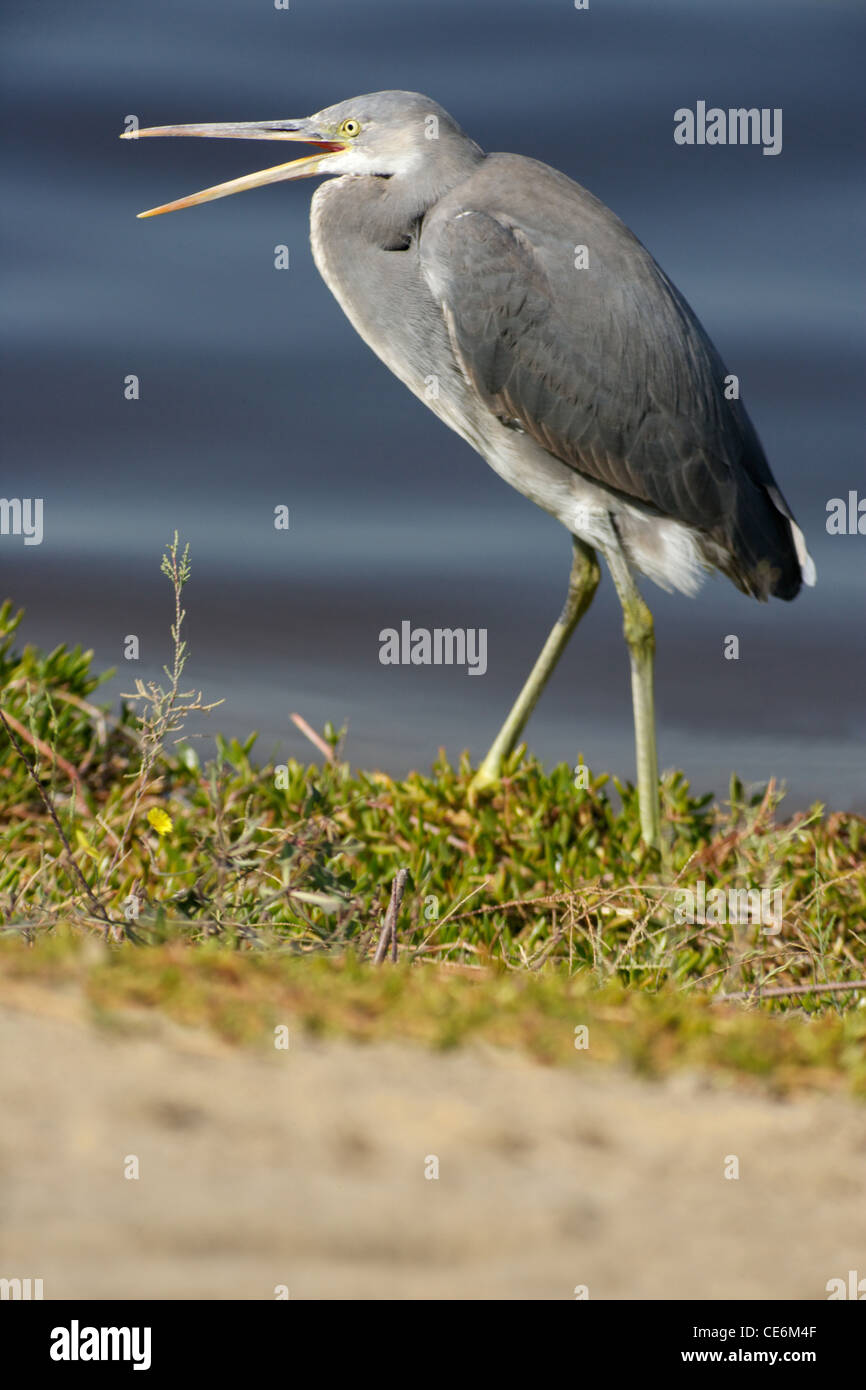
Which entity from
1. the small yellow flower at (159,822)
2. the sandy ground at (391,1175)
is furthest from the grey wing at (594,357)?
the sandy ground at (391,1175)

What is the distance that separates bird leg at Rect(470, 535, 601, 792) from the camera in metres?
6.42

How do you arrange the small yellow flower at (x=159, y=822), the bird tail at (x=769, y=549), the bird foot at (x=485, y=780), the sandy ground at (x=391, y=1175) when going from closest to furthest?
the sandy ground at (x=391, y=1175)
the small yellow flower at (x=159, y=822)
the bird tail at (x=769, y=549)
the bird foot at (x=485, y=780)

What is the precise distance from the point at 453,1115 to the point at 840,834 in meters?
5.10

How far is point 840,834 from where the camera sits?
676cm

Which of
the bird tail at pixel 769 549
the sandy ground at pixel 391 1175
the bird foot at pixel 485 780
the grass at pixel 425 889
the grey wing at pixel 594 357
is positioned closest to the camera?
the sandy ground at pixel 391 1175

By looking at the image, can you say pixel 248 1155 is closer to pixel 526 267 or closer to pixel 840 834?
pixel 526 267

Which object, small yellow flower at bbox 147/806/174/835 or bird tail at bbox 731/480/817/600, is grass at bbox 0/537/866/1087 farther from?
bird tail at bbox 731/480/817/600

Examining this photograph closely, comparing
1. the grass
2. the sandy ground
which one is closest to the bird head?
the grass

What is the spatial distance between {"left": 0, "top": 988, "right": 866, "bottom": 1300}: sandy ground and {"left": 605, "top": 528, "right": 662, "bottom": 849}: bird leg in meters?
3.74

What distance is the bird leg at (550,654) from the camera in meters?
6.42

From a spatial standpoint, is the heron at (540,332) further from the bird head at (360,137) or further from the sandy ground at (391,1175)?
the sandy ground at (391,1175)

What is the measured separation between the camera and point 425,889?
5.29 m

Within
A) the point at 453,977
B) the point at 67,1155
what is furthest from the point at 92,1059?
the point at 453,977

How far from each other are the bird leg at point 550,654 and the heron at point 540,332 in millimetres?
447
